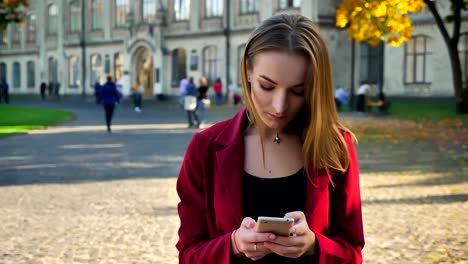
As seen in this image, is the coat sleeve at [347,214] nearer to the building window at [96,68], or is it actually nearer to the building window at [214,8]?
the building window at [214,8]

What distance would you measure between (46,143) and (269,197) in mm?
15069

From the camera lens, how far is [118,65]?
53.0 meters

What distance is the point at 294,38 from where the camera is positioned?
6.82 ft

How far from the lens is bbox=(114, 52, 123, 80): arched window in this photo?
52812 millimetres

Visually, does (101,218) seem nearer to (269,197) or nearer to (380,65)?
(269,197)

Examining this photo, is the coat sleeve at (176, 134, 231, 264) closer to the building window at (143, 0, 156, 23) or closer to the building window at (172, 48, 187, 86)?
the building window at (172, 48, 187, 86)

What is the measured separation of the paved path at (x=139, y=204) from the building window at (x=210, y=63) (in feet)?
99.1

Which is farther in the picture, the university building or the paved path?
the university building

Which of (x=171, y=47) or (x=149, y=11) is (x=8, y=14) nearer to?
(x=171, y=47)

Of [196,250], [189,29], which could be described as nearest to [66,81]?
[189,29]

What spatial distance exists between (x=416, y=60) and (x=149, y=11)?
22.0m

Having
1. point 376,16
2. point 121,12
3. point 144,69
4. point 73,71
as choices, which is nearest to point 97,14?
point 121,12

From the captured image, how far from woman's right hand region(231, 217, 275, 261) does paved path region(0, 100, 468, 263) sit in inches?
142


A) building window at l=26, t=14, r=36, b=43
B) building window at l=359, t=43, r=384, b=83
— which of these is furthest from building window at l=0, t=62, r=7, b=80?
building window at l=359, t=43, r=384, b=83
